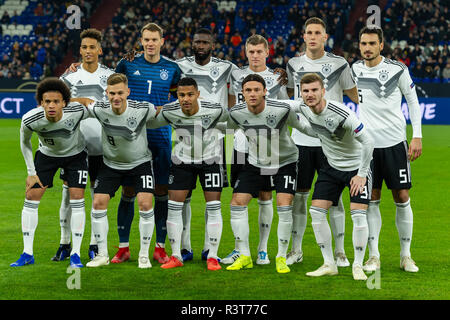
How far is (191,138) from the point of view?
730cm

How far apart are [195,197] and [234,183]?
445 centimetres

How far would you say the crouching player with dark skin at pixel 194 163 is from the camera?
7219mm

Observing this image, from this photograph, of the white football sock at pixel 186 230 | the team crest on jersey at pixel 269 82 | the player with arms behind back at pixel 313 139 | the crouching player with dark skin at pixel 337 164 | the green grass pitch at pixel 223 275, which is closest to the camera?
the green grass pitch at pixel 223 275

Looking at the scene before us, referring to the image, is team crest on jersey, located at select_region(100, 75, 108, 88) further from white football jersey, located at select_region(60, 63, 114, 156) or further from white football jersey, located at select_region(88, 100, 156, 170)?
white football jersey, located at select_region(88, 100, 156, 170)

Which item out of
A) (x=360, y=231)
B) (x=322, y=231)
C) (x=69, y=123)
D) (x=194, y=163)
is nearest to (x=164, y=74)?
(x=194, y=163)

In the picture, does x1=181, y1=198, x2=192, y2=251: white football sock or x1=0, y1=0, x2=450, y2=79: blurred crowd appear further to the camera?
x1=0, y1=0, x2=450, y2=79: blurred crowd

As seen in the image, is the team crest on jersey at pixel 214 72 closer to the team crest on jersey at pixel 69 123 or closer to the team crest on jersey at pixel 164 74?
the team crest on jersey at pixel 164 74

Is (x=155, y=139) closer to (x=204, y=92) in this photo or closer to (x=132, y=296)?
(x=204, y=92)

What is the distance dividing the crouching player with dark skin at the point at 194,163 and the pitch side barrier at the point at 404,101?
45.5 feet

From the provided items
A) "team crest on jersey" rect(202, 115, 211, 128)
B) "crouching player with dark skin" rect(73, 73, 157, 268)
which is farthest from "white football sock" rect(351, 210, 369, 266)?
"crouching player with dark skin" rect(73, 73, 157, 268)

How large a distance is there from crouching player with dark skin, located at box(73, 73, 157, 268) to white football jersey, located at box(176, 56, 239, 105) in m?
0.72

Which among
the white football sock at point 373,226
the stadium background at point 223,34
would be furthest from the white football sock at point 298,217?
the stadium background at point 223,34

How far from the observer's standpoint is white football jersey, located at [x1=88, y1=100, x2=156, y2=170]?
7.15 metres

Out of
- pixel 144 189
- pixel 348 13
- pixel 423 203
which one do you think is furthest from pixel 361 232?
pixel 348 13
